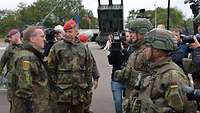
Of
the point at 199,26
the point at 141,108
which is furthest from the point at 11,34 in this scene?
the point at 141,108

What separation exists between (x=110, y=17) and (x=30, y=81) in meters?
8.78

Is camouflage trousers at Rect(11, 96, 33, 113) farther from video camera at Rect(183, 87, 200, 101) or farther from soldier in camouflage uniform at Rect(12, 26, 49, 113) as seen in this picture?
video camera at Rect(183, 87, 200, 101)

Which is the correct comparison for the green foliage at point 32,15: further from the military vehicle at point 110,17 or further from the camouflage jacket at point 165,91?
the camouflage jacket at point 165,91

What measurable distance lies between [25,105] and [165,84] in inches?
94.1

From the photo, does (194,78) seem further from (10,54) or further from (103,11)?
(103,11)

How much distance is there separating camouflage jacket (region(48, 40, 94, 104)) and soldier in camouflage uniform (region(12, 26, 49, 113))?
1.67m

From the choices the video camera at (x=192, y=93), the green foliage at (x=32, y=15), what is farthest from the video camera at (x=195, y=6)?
the green foliage at (x=32, y=15)

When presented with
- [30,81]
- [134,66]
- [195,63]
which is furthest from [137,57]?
[30,81]

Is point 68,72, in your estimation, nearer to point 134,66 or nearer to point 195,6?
point 134,66

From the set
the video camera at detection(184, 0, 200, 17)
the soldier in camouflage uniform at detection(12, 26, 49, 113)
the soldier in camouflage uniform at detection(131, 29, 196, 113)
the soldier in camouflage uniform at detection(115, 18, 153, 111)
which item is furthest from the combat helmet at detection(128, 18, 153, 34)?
the video camera at detection(184, 0, 200, 17)

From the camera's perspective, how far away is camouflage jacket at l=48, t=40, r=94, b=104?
7996 millimetres

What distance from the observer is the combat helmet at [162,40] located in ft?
14.3

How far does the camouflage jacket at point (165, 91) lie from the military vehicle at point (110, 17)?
32.4 ft

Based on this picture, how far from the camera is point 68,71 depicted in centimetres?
800
